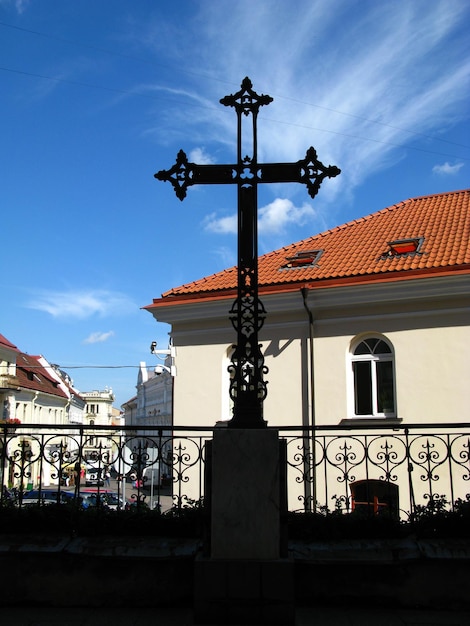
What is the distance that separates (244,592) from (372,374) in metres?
9.96

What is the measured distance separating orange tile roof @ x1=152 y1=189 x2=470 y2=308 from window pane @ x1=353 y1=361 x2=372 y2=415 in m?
2.07

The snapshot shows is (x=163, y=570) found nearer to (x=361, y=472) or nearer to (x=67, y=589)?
(x=67, y=589)

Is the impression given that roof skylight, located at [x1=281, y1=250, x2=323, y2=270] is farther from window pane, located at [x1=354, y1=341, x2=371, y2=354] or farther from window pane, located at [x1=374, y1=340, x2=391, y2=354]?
window pane, located at [x1=374, y1=340, x2=391, y2=354]

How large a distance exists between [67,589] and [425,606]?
8.85ft

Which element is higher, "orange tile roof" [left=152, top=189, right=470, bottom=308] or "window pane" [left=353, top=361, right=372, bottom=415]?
"orange tile roof" [left=152, top=189, right=470, bottom=308]

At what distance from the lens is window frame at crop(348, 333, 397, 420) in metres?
13.3

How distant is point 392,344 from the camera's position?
43.7 ft

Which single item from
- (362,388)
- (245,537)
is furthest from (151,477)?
(362,388)

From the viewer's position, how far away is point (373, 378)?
1355cm

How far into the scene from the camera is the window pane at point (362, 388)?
13.6 m

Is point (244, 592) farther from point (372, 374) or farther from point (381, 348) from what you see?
point (381, 348)

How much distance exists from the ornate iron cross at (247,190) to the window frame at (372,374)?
8886 mm

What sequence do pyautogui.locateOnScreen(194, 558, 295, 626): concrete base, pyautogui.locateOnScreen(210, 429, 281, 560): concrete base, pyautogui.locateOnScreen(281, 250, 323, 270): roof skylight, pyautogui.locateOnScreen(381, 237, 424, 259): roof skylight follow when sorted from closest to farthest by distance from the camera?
pyautogui.locateOnScreen(194, 558, 295, 626): concrete base < pyautogui.locateOnScreen(210, 429, 281, 560): concrete base < pyautogui.locateOnScreen(381, 237, 424, 259): roof skylight < pyautogui.locateOnScreen(281, 250, 323, 270): roof skylight

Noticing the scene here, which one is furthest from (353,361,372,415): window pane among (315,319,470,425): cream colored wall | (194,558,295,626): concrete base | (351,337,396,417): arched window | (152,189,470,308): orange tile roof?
(194,558,295,626): concrete base
